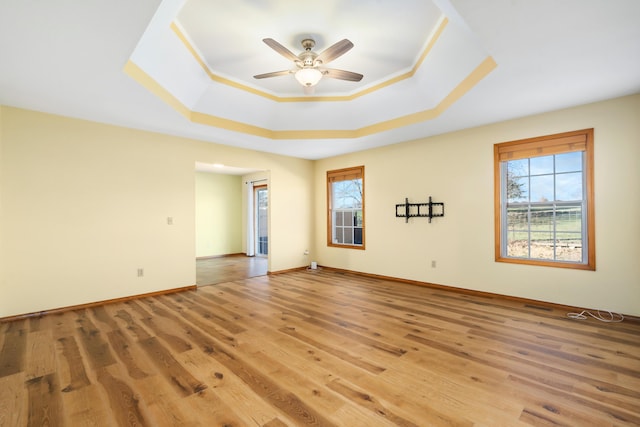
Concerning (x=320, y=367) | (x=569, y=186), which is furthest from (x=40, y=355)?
(x=569, y=186)

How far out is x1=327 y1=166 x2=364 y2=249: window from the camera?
246 inches

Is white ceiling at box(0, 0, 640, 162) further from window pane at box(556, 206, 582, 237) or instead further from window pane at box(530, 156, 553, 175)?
window pane at box(556, 206, 582, 237)

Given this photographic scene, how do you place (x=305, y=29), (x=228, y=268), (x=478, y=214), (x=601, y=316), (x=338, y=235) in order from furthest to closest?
(x=228, y=268) < (x=338, y=235) < (x=478, y=214) < (x=601, y=316) < (x=305, y=29)

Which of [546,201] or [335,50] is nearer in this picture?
[335,50]

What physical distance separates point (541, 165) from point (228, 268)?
6.19 metres

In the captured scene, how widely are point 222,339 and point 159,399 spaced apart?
97cm

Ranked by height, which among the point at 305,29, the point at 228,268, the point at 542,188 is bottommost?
the point at 228,268

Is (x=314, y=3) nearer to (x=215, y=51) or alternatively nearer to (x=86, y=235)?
(x=215, y=51)

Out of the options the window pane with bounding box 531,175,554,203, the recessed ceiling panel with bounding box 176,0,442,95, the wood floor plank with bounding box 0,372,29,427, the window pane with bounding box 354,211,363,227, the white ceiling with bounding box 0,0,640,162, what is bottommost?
the wood floor plank with bounding box 0,372,29,427

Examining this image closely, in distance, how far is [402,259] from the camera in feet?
17.8

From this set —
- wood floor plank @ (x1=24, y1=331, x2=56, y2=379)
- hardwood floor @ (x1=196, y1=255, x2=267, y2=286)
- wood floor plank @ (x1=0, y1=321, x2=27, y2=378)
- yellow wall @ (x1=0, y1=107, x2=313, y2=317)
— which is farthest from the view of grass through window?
wood floor plank @ (x1=0, y1=321, x2=27, y2=378)

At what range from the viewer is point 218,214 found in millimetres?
8773

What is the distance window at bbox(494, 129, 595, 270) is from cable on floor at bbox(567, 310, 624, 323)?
0.53 metres

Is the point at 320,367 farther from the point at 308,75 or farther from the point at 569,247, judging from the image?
the point at 569,247
